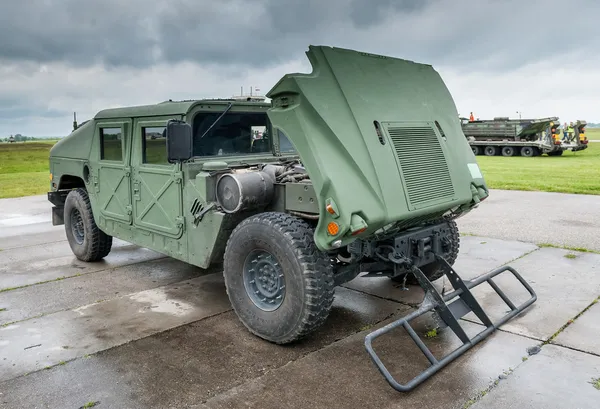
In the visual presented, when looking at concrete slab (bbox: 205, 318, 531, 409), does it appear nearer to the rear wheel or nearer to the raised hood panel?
the raised hood panel

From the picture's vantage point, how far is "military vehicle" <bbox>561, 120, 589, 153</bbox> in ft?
88.8

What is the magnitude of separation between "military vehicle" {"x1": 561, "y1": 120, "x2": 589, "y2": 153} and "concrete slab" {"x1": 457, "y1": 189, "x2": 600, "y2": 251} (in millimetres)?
17096

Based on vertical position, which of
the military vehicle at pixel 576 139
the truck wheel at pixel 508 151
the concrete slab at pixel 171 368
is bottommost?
the concrete slab at pixel 171 368

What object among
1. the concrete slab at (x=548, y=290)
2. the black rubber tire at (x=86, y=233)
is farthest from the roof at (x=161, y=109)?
the concrete slab at (x=548, y=290)

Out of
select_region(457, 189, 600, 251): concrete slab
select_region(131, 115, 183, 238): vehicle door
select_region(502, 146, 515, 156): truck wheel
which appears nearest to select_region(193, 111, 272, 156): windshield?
select_region(131, 115, 183, 238): vehicle door

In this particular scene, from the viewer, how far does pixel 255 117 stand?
17.8ft

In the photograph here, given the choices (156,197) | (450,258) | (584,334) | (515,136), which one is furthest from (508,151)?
(156,197)

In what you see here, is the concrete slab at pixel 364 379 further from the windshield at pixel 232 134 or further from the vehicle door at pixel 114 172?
the vehicle door at pixel 114 172

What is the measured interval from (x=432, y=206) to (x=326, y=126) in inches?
42.1

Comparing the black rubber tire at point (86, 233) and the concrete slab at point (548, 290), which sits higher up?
the black rubber tire at point (86, 233)

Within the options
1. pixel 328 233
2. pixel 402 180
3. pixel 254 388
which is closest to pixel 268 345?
pixel 254 388

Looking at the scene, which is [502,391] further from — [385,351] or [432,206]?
[432,206]

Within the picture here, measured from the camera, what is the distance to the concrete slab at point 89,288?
5031 mm

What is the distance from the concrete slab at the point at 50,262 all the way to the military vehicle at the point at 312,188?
125 centimetres
